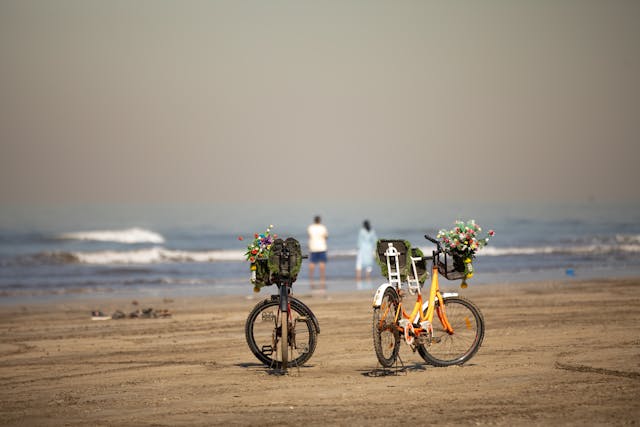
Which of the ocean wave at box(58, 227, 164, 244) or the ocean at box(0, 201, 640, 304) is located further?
the ocean wave at box(58, 227, 164, 244)

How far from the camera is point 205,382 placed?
9461 mm

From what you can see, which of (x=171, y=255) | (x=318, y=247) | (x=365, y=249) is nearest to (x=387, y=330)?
(x=318, y=247)

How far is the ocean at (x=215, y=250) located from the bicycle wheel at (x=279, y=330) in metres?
11.3

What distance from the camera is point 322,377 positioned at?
9562 millimetres

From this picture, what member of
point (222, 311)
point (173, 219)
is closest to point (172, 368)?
point (222, 311)

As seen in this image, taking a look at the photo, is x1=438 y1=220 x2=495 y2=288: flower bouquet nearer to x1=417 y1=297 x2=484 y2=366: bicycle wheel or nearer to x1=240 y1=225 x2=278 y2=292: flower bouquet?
x1=417 y1=297 x2=484 y2=366: bicycle wheel

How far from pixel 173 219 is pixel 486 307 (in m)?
69.7

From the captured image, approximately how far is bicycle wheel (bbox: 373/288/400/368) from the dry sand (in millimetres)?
221

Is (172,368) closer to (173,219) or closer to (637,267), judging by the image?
(637,267)

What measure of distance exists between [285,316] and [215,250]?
36834mm

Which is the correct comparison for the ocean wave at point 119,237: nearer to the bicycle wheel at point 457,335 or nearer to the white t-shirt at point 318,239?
the white t-shirt at point 318,239

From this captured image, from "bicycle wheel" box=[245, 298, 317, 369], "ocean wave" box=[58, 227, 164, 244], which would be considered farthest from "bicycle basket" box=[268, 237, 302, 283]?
"ocean wave" box=[58, 227, 164, 244]

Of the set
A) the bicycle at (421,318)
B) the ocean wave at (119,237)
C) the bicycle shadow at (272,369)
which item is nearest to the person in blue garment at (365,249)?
the bicycle shadow at (272,369)

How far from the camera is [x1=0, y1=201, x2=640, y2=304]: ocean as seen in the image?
25.4 meters
